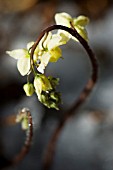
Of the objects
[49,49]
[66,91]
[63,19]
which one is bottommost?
[49,49]

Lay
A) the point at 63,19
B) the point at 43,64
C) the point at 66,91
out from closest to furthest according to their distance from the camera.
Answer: the point at 43,64 < the point at 63,19 < the point at 66,91

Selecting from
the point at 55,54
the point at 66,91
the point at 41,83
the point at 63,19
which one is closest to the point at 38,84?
the point at 41,83

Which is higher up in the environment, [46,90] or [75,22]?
[75,22]

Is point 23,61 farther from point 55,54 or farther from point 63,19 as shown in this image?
point 63,19

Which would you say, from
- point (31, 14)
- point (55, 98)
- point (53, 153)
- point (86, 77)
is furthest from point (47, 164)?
point (31, 14)

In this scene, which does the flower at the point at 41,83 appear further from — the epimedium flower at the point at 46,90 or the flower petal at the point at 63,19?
the flower petal at the point at 63,19

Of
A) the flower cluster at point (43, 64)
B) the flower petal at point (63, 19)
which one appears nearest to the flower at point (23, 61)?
the flower cluster at point (43, 64)

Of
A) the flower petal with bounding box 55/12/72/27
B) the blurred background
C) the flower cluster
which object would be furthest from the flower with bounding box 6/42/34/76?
the blurred background
